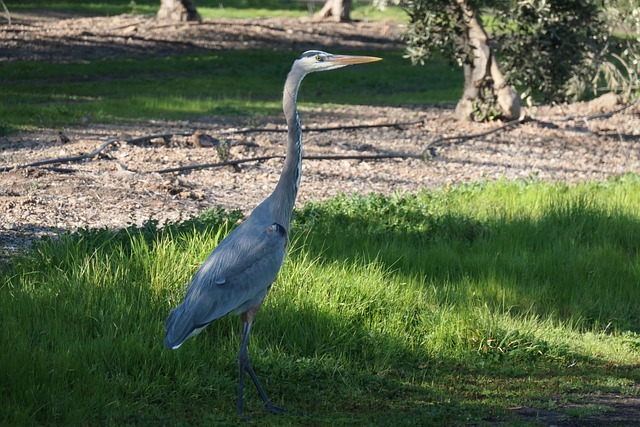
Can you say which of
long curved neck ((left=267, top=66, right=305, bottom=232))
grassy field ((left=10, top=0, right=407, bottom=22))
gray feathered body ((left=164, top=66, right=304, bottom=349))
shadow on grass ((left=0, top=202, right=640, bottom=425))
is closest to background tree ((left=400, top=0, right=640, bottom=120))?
shadow on grass ((left=0, top=202, right=640, bottom=425))

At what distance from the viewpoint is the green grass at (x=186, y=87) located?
16016 millimetres

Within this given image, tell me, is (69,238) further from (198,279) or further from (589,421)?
(589,421)

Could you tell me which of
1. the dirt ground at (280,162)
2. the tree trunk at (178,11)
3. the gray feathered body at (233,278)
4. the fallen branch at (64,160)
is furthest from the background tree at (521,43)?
the tree trunk at (178,11)

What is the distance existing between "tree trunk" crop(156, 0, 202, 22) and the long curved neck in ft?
76.3

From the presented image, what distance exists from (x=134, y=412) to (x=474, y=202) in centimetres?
570

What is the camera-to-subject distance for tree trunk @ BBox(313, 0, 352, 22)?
33500 millimetres

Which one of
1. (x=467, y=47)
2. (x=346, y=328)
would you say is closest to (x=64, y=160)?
(x=346, y=328)

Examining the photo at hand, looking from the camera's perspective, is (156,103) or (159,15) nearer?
(156,103)

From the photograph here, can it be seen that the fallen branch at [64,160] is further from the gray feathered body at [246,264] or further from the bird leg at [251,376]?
the bird leg at [251,376]

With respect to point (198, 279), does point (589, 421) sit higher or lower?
lower

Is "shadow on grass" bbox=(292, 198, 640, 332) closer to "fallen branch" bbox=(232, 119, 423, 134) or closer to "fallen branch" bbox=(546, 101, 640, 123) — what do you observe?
"fallen branch" bbox=(232, 119, 423, 134)

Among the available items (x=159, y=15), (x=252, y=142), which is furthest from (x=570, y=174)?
(x=159, y=15)

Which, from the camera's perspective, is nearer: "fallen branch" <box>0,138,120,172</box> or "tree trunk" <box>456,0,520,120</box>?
"fallen branch" <box>0,138,120,172</box>

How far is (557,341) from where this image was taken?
287 inches
